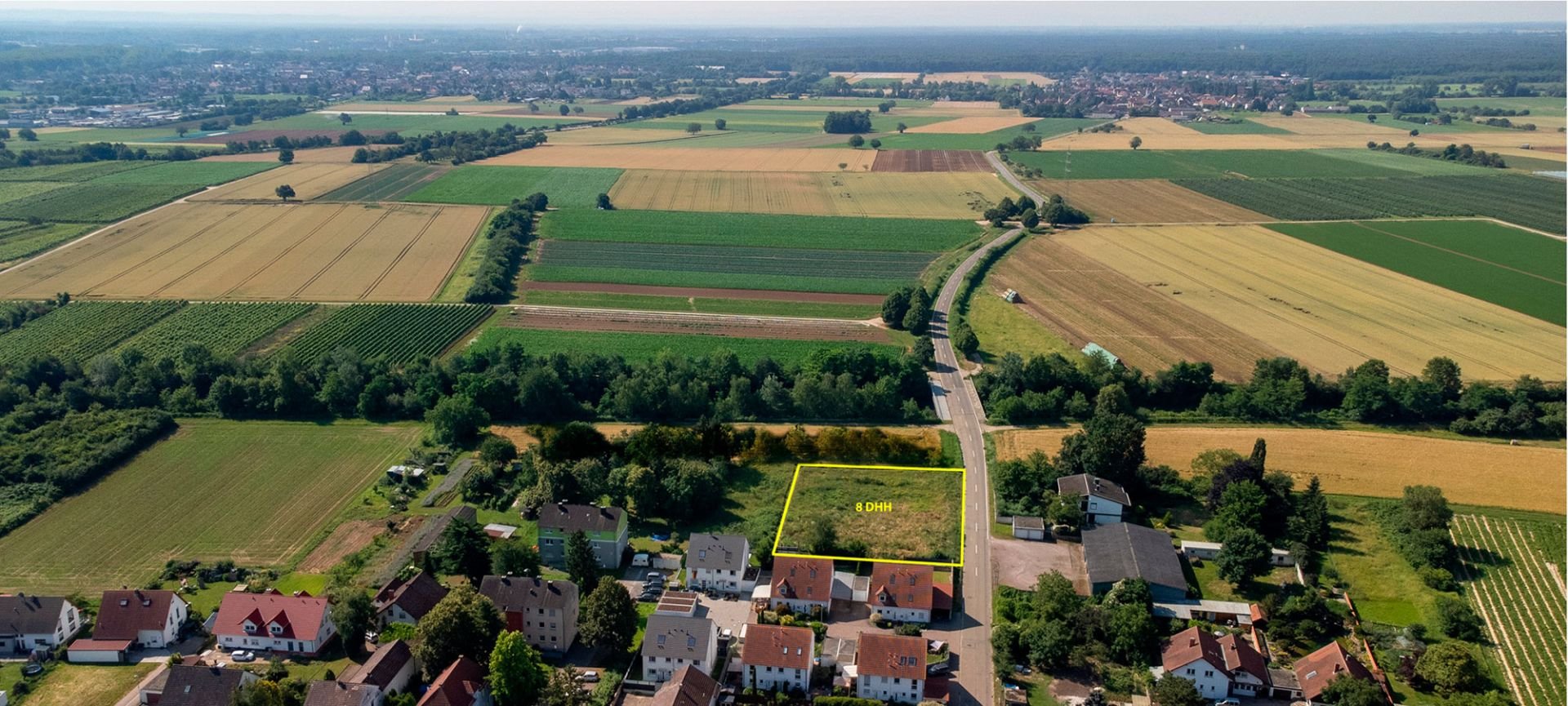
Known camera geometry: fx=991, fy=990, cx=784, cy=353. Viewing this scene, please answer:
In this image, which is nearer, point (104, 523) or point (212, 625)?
point (212, 625)

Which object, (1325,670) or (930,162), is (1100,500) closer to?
(1325,670)

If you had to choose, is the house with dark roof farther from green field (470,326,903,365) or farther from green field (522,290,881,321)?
green field (522,290,881,321)

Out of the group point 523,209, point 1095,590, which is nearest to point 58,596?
point 1095,590

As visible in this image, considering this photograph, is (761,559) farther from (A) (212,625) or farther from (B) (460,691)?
(A) (212,625)

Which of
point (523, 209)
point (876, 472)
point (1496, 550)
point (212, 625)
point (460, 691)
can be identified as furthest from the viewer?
point (523, 209)

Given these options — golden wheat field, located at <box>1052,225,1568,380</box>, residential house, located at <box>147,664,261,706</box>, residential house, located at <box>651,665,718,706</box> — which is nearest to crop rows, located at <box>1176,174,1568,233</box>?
golden wheat field, located at <box>1052,225,1568,380</box>

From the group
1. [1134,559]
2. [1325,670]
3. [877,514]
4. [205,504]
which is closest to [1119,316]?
[877,514]

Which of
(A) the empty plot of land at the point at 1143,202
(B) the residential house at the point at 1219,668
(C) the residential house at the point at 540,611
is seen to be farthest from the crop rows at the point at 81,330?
(A) the empty plot of land at the point at 1143,202
